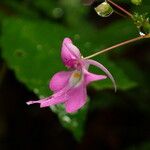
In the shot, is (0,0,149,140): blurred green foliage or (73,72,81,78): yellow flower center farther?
(0,0,149,140): blurred green foliage

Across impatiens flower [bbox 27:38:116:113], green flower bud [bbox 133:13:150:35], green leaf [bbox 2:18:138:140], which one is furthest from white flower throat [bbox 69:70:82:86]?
green leaf [bbox 2:18:138:140]

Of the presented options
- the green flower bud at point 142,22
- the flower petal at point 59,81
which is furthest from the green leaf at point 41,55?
the green flower bud at point 142,22

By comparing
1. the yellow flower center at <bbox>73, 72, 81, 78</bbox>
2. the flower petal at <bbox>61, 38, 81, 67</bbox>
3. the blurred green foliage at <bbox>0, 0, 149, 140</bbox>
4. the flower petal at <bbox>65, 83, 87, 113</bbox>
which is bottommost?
the blurred green foliage at <bbox>0, 0, 149, 140</bbox>

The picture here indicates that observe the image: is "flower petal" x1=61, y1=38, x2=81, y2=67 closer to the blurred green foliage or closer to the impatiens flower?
the impatiens flower

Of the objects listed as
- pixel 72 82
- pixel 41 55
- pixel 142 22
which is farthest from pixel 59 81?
pixel 41 55

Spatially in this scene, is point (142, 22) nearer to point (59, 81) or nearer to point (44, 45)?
point (59, 81)

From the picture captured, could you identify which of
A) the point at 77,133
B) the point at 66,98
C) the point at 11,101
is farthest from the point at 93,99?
the point at 66,98

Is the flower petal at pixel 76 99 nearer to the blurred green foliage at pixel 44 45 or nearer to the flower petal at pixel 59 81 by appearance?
the flower petal at pixel 59 81

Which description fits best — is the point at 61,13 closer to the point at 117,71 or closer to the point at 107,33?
the point at 107,33

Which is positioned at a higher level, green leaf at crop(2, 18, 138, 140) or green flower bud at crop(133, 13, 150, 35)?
green flower bud at crop(133, 13, 150, 35)
